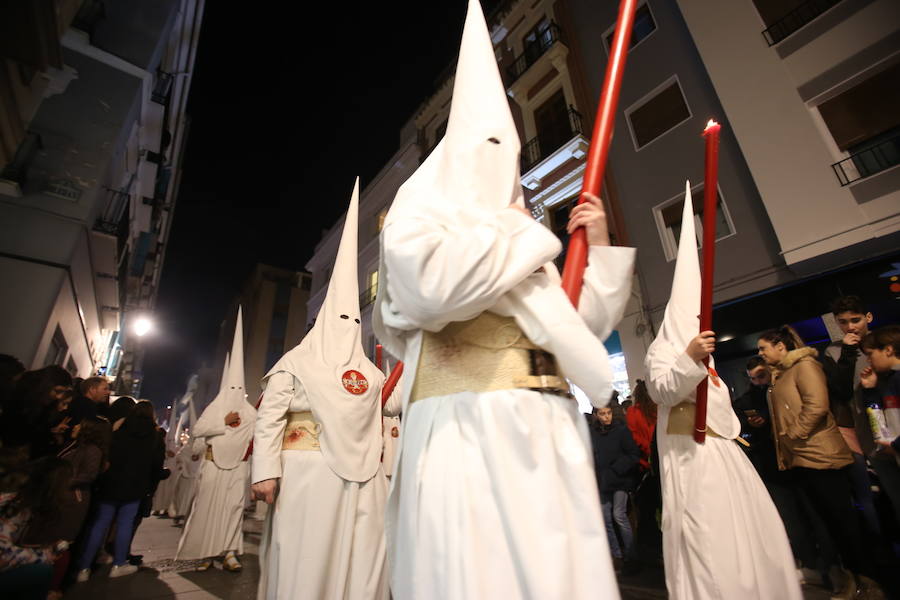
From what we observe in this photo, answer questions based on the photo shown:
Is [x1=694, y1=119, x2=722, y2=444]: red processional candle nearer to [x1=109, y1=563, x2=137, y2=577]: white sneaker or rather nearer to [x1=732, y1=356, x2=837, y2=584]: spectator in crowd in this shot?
[x1=732, y1=356, x2=837, y2=584]: spectator in crowd

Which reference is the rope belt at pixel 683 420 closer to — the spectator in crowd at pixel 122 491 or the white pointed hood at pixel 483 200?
the white pointed hood at pixel 483 200

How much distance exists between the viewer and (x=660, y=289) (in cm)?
860

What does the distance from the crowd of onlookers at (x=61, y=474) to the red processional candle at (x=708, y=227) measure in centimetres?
389

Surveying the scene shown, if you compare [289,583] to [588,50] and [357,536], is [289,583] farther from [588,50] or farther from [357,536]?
[588,50]

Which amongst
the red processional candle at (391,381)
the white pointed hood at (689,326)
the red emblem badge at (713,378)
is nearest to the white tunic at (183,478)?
the red processional candle at (391,381)

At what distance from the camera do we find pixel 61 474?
2.75 m

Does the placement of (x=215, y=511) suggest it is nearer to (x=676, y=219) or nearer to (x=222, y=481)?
(x=222, y=481)

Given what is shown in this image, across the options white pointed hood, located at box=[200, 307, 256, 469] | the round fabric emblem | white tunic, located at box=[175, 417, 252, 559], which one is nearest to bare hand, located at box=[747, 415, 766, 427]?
the round fabric emblem

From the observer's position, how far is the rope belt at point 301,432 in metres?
3.00

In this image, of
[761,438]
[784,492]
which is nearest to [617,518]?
[784,492]

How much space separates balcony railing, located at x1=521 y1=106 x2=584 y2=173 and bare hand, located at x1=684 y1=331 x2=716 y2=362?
29.5 feet

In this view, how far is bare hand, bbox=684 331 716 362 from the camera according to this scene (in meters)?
2.36

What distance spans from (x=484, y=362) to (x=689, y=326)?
2509 mm

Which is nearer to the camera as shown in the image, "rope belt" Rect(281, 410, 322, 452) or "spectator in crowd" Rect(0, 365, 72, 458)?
"spectator in crowd" Rect(0, 365, 72, 458)
